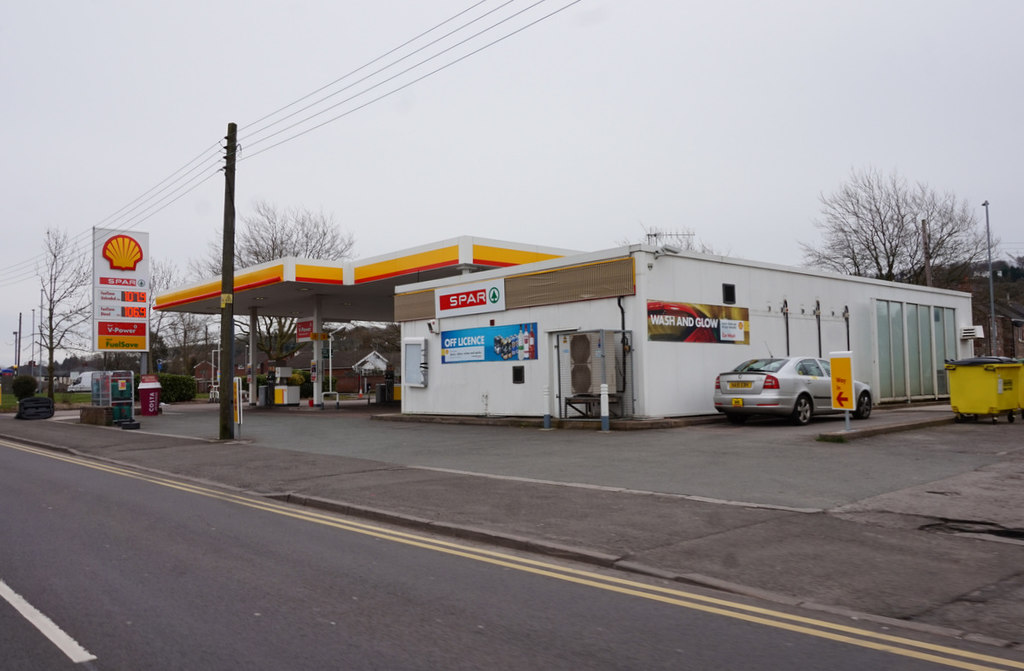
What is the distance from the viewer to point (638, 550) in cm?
655

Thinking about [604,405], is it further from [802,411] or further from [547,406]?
[802,411]

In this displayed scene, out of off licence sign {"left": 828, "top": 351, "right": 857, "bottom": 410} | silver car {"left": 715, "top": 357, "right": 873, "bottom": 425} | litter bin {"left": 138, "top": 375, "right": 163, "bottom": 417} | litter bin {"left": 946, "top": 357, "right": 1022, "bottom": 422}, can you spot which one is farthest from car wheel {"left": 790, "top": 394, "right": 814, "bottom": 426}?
litter bin {"left": 138, "top": 375, "right": 163, "bottom": 417}

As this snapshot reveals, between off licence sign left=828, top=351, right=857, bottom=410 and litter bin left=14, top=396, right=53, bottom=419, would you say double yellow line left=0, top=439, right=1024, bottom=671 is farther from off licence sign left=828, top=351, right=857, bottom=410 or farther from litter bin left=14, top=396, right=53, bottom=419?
litter bin left=14, top=396, right=53, bottom=419

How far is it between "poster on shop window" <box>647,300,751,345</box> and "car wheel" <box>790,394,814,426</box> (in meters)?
2.98

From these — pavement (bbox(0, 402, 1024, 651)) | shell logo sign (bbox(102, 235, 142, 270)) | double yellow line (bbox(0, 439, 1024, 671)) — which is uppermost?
shell logo sign (bbox(102, 235, 142, 270))

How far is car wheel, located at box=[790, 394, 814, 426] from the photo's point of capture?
1653cm

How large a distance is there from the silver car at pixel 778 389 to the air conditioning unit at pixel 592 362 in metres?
2.45

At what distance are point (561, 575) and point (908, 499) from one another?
4.62 meters

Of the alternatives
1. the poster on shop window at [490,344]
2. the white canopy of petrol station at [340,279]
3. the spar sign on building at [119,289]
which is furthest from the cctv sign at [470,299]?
the spar sign on building at [119,289]

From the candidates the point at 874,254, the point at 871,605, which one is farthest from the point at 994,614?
the point at 874,254

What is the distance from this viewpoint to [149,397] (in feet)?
96.8

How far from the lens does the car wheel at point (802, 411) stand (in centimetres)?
1653

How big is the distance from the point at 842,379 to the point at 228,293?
13546 millimetres

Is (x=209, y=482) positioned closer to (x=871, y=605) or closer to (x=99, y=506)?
(x=99, y=506)
